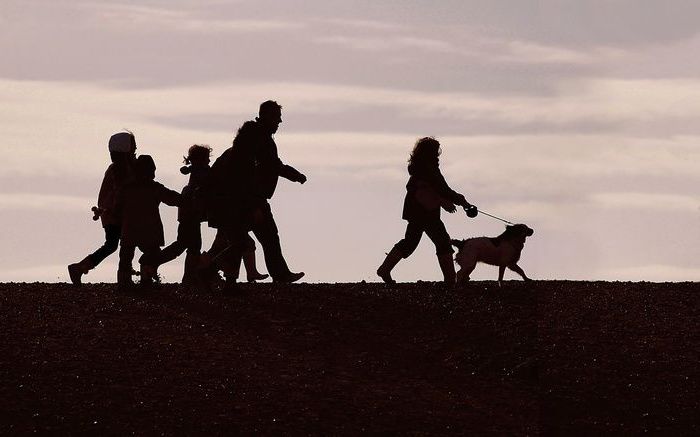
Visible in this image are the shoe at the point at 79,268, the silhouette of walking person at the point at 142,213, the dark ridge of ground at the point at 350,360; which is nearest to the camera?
the dark ridge of ground at the point at 350,360

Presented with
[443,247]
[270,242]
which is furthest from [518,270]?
[270,242]

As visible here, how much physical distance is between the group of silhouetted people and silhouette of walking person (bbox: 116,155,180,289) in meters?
0.01

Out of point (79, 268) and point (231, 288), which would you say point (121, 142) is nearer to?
point (79, 268)

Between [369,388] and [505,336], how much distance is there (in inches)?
96.5

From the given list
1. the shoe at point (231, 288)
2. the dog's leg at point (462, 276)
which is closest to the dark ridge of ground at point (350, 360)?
the shoe at point (231, 288)

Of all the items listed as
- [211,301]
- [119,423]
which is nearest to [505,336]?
[211,301]

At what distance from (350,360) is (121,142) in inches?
183

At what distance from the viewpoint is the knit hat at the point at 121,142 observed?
783 inches

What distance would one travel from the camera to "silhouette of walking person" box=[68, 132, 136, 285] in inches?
785

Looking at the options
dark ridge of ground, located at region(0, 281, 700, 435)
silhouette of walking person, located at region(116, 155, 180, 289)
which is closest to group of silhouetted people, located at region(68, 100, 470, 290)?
silhouette of walking person, located at region(116, 155, 180, 289)

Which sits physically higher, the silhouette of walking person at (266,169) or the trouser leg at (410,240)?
the silhouette of walking person at (266,169)

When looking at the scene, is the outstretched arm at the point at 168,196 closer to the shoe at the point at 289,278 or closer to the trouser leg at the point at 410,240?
the shoe at the point at 289,278

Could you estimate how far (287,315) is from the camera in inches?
740

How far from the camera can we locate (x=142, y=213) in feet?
65.3
